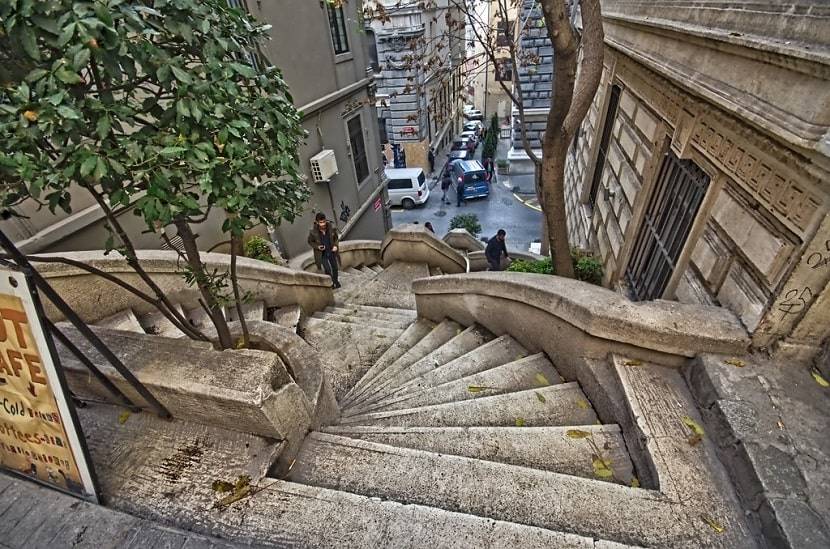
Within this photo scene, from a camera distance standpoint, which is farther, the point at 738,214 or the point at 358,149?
the point at 358,149

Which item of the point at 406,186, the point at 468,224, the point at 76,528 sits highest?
the point at 76,528

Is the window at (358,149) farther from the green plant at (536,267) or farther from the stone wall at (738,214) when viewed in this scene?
the stone wall at (738,214)

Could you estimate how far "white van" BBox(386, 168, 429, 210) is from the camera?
18.8 metres

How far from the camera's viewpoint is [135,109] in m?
1.74

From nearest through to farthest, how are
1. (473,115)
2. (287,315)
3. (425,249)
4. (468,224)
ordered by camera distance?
(287,315) < (425,249) < (468,224) < (473,115)

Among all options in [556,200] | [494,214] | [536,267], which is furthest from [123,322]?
[494,214]

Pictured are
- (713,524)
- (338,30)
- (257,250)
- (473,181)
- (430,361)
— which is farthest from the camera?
(473,181)

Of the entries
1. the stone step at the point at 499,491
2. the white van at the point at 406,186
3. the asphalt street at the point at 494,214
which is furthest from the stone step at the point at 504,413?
the white van at the point at 406,186

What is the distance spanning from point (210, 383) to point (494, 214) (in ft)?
55.6

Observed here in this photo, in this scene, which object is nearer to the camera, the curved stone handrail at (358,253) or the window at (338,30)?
the curved stone handrail at (358,253)

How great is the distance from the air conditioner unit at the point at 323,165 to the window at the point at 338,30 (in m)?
3.08

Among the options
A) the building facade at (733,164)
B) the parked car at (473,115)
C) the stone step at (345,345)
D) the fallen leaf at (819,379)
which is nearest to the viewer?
the building facade at (733,164)

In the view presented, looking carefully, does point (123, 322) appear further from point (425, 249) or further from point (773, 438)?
point (773, 438)

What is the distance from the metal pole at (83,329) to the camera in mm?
1707
